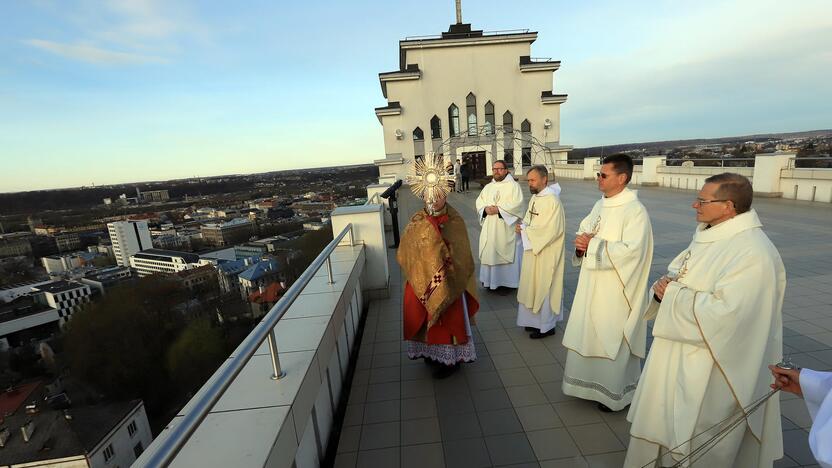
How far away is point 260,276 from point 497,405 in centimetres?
3942

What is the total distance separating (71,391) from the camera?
91.2 ft

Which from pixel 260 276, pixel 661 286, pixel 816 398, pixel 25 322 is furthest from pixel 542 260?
pixel 25 322

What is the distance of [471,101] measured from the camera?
31.6 meters

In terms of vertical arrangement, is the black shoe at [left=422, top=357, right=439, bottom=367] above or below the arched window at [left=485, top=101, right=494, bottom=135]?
below

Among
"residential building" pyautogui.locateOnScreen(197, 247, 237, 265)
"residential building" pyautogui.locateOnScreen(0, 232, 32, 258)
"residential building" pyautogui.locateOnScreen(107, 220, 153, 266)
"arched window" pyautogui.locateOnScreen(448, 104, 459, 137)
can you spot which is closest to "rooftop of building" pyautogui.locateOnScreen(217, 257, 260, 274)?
"residential building" pyautogui.locateOnScreen(197, 247, 237, 265)

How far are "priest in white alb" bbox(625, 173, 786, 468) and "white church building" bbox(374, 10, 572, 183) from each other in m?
29.1

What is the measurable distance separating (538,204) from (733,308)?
8.96 feet

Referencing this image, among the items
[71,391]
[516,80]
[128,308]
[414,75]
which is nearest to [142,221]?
[128,308]

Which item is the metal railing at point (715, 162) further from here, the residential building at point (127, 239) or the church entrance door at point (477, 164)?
the residential building at point (127, 239)

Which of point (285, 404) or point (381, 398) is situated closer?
point (285, 404)

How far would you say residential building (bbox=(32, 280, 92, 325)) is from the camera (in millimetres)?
42000

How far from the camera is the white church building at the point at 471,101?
100 ft

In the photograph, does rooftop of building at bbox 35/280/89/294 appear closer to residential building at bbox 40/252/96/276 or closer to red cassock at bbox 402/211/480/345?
residential building at bbox 40/252/96/276

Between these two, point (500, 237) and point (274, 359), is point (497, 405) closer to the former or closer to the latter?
point (274, 359)
